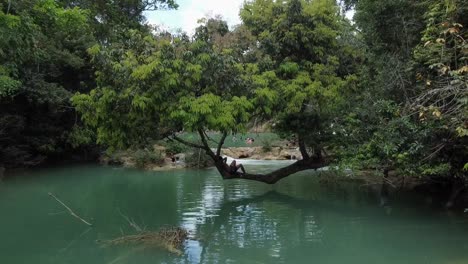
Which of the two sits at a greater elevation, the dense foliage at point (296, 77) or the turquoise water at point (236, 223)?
the dense foliage at point (296, 77)

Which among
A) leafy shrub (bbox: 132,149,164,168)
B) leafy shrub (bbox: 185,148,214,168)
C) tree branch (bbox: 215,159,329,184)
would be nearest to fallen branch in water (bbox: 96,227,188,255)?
tree branch (bbox: 215,159,329,184)

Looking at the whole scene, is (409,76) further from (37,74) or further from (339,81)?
(37,74)

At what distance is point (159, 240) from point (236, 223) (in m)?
2.91

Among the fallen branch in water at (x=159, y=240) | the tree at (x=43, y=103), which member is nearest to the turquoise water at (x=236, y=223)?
the fallen branch in water at (x=159, y=240)

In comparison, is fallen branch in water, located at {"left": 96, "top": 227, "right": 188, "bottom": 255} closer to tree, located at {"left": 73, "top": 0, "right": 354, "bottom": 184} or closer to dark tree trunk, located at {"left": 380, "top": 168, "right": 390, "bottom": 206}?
tree, located at {"left": 73, "top": 0, "right": 354, "bottom": 184}

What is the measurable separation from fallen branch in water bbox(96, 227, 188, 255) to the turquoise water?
8.0 inches

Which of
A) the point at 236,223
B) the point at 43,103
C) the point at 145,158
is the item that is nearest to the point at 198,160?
the point at 145,158

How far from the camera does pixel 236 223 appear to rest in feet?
38.1

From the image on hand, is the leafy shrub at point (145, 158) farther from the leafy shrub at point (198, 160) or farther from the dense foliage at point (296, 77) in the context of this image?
the dense foliage at point (296, 77)

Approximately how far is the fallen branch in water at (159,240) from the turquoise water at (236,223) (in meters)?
0.20

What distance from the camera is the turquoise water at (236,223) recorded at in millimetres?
8758

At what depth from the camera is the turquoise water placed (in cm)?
876

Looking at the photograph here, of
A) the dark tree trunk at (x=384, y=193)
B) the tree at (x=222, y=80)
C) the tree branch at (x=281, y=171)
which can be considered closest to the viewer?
the tree at (x=222, y=80)

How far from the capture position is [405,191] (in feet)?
49.6
